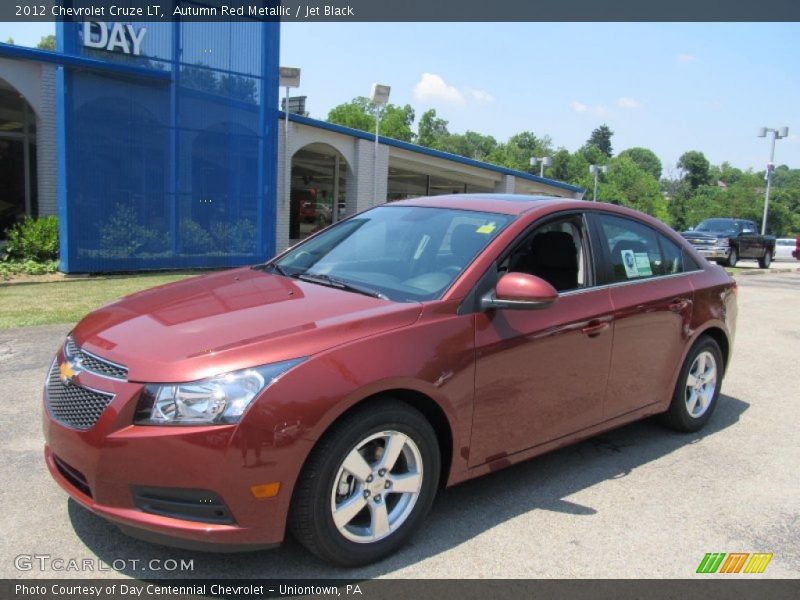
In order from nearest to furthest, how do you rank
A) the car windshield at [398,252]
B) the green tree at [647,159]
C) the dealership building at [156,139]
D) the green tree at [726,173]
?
1. the car windshield at [398,252]
2. the dealership building at [156,139]
3. the green tree at [726,173]
4. the green tree at [647,159]

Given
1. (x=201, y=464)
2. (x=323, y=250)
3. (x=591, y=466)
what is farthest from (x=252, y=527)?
(x=591, y=466)

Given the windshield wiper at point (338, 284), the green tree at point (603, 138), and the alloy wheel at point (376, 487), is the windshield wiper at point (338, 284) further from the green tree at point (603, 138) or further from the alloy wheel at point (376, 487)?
the green tree at point (603, 138)

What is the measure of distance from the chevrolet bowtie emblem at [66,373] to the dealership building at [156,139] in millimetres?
10200

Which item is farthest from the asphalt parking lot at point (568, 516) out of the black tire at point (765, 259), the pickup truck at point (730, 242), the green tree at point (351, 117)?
the green tree at point (351, 117)

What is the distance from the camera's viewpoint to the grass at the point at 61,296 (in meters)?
8.20

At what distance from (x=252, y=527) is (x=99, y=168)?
453 inches

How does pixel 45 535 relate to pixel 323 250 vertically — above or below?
below

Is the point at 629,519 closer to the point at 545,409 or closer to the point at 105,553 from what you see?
the point at 545,409

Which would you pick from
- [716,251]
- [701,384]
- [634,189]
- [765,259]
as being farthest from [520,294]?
[634,189]

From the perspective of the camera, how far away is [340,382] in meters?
2.80

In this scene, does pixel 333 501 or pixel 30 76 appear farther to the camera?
pixel 30 76

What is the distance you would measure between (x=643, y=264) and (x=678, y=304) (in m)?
0.38

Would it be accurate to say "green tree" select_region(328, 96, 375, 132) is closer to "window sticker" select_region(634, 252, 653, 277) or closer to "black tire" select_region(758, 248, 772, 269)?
"black tire" select_region(758, 248, 772, 269)

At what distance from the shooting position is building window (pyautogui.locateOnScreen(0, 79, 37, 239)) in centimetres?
1764
